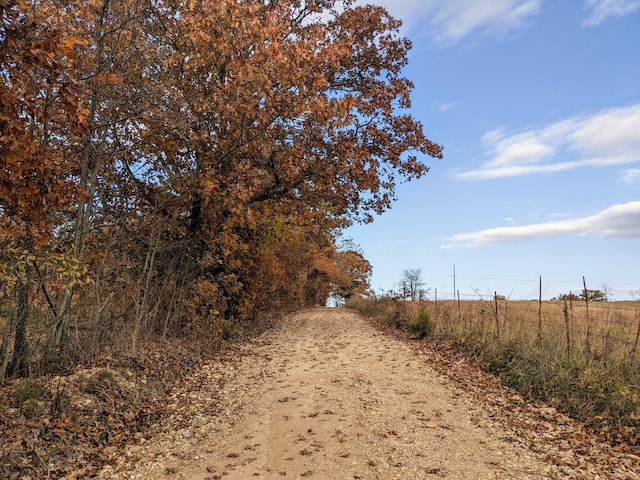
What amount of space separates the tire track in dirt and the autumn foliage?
2595 millimetres

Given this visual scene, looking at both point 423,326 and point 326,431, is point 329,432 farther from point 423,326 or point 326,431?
point 423,326

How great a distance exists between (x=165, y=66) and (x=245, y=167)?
2.95m

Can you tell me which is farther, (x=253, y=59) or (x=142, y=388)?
(x=253, y=59)

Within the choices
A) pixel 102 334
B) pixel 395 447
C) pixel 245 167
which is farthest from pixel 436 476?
pixel 245 167

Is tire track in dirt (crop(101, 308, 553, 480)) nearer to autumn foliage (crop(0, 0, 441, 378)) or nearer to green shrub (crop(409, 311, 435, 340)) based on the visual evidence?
autumn foliage (crop(0, 0, 441, 378))

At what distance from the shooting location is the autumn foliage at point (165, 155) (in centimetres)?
516

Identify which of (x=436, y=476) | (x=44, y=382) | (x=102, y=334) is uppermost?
(x=102, y=334)

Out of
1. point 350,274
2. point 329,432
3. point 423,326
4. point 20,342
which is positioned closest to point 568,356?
point 329,432

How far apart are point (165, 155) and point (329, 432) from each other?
8768 millimetres

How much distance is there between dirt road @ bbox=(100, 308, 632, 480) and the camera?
4926 mm

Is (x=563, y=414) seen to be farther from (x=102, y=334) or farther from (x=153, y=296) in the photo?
(x=153, y=296)

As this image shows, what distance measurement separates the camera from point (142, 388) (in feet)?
24.1

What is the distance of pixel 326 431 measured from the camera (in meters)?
5.97

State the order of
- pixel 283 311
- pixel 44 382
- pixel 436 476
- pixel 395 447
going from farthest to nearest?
pixel 283 311
pixel 44 382
pixel 395 447
pixel 436 476
